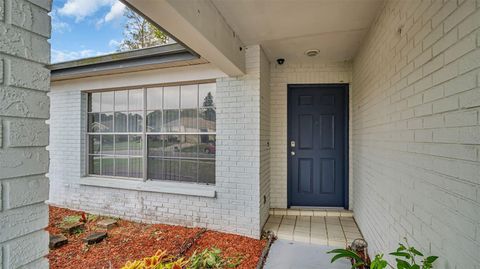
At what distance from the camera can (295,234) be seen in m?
3.14

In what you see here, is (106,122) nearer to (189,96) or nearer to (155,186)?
(155,186)

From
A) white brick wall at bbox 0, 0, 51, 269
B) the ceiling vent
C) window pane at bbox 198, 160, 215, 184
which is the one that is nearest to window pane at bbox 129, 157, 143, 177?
window pane at bbox 198, 160, 215, 184

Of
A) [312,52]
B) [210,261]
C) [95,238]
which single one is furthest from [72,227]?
[312,52]

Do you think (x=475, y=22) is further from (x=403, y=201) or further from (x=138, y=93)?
(x=138, y=93)

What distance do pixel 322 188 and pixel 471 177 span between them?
309 cm

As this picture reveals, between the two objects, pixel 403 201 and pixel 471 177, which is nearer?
pixel 471 177

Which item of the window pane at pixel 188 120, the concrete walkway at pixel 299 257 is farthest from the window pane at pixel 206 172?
the concrete walkway at pixel 299 257

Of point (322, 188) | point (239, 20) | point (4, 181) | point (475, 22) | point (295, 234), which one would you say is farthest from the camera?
point (322, 188)

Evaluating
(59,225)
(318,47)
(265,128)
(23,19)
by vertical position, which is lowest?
(59,225)

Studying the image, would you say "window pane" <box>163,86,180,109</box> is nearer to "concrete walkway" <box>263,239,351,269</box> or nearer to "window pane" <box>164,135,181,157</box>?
"window pane" <box>164,135,181,157</box>

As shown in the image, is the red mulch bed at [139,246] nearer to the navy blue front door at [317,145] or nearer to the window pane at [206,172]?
the window pane at [206,172]

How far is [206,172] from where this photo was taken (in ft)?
11.9

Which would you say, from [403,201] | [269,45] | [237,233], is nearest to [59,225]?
[237,233]

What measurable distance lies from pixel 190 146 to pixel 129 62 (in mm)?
1484
